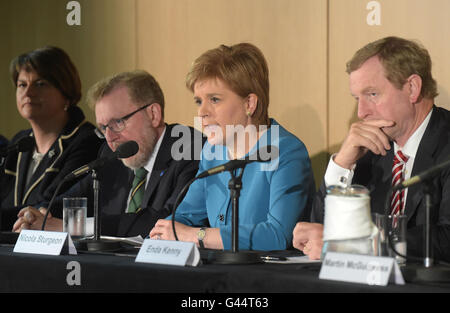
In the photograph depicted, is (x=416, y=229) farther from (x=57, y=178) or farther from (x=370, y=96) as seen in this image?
(x=57, y=178)

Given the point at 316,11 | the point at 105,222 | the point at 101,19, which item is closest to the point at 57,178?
the point at 105,222

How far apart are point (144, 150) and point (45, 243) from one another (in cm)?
114

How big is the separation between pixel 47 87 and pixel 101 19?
679 millimetres

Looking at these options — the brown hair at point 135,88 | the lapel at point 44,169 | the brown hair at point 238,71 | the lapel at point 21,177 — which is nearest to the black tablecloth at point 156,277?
the brown hair at point 238,71

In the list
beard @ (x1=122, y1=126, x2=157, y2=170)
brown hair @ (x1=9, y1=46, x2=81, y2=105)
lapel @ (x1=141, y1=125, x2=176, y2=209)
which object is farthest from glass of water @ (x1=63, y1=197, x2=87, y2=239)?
brown hair @ (x1=9, y1=46, x2=81, y2=105)

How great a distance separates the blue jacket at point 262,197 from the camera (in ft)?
8.27

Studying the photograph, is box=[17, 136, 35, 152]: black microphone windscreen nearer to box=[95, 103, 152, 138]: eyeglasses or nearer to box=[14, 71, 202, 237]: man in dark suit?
box=[14, 71, 202, 237]: man in dark suit

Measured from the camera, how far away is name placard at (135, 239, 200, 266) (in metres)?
1.96

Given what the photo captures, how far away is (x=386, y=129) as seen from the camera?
8.20ft

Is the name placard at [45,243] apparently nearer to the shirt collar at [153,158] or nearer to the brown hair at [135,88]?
the shirt collar at [153,158]

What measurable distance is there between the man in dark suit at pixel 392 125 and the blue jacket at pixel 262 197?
0.40 ft

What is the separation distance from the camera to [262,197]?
9.01ft

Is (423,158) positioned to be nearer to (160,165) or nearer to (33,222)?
(160,165)

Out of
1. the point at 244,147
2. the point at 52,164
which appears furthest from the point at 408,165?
the point at 52,164
